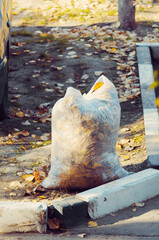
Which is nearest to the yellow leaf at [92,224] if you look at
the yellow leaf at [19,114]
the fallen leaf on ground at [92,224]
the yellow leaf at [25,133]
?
the fallen leaf on ground at [92,224]

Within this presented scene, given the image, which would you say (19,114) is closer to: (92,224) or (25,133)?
(25,133)

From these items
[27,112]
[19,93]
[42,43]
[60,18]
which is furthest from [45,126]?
[60,18]

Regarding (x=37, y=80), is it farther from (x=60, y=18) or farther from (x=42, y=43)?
(x=60, y=18)

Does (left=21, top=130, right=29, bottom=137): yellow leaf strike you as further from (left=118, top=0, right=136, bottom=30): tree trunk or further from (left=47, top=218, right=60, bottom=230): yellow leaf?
(left=118, top=0, right=136, bottom=30): tree trunk

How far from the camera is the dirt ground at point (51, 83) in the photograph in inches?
159

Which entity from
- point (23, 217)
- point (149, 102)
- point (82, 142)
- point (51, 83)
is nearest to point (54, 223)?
point (23, 217)

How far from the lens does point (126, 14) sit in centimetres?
886

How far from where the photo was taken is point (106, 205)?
303cm

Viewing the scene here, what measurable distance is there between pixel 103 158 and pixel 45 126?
2.33m

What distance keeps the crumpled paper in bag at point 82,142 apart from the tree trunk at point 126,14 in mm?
5913

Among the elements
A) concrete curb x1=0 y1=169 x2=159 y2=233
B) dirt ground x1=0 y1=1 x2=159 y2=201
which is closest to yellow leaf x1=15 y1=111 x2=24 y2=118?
dirt ground x1=0 y1=1 x2=159 y2=201

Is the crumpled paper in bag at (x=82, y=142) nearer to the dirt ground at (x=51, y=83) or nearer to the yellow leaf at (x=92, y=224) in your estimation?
the dirt ground at (x=51, y=83)

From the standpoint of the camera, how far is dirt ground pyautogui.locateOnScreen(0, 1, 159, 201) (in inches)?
159

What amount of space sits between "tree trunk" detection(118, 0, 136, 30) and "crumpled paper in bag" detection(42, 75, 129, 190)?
591 cm
